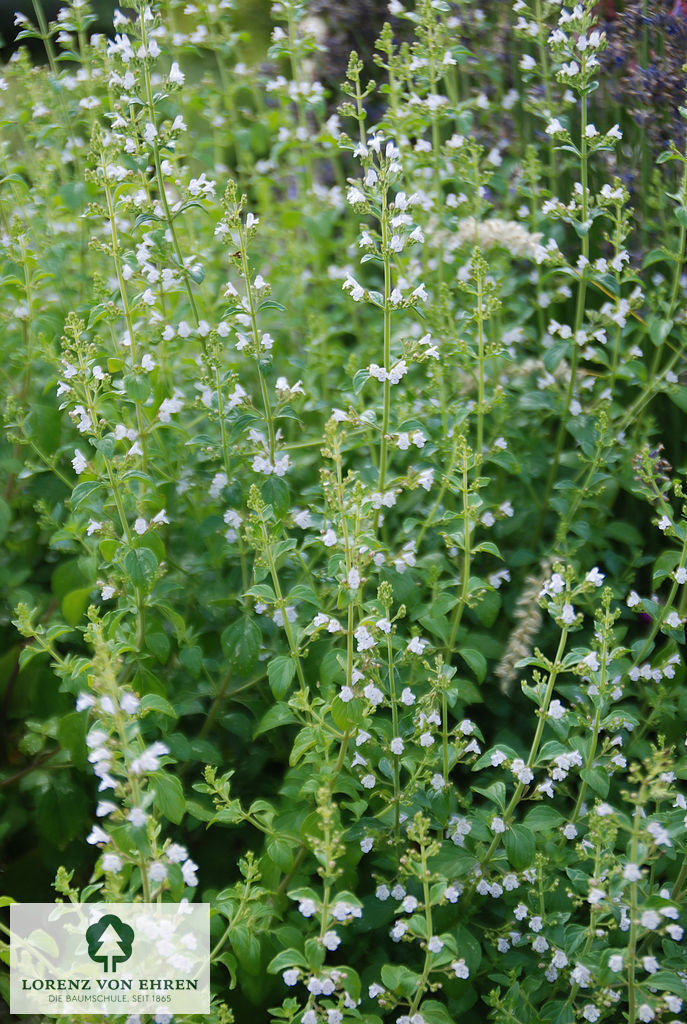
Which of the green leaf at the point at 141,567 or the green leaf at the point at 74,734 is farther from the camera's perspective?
the green leaf at the point at 74,734

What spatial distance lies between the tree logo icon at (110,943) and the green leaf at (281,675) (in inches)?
22.9

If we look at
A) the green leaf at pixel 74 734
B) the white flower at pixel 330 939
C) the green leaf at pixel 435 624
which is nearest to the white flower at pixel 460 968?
the white flower at pixel 330 939

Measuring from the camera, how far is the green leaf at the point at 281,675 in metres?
2.13

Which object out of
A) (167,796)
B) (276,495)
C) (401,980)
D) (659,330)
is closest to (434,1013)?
(401,980)

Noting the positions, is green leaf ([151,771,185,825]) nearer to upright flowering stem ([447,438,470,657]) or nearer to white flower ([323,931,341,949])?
white flower ([323,931,341,949])

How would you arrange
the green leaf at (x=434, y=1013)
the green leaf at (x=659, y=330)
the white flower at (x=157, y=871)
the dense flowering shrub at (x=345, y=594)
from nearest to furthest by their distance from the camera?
the white flower at (x=157, y=871), the green leaf at (x=434, y=1013), the dense flowering shrub at (x=345, y=594), the green leaf at (x=659, y=330)

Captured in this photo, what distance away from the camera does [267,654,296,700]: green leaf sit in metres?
2.13

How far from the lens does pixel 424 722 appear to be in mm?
2094

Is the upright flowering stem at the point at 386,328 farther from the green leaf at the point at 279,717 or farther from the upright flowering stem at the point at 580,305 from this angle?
the upright flowering stem at the point at 580,305

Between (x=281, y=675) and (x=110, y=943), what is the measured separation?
68cm

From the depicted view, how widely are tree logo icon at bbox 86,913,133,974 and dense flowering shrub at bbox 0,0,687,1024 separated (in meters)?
0.07

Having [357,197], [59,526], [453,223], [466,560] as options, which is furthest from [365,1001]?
[453,223]

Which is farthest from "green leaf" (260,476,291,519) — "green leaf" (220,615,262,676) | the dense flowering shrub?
"green leaf" (220,615,262,676)

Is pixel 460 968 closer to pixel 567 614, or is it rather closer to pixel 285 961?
pixel 285 961
